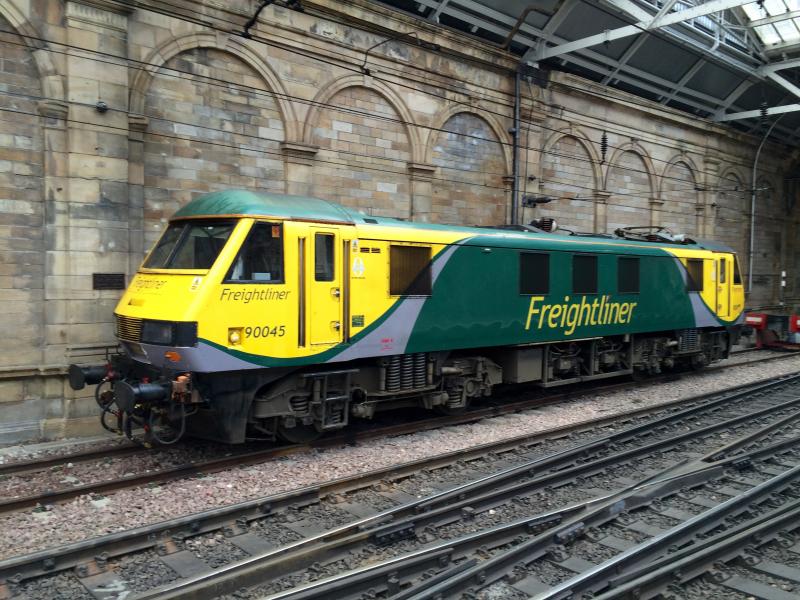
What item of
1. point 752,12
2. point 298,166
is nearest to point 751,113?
point 752,12

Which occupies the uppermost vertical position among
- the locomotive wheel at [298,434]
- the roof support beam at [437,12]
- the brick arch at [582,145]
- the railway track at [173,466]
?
the roof support beam at [437,12]

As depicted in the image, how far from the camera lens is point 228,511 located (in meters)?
5.98

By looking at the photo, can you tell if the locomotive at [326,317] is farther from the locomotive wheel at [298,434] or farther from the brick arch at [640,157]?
the brick arch at [640,157]

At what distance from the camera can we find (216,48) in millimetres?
11555

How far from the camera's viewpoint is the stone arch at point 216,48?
10625 mm

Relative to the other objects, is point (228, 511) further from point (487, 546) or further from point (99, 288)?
point (99, 288)

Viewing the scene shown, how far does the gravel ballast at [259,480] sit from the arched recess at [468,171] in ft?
20.2

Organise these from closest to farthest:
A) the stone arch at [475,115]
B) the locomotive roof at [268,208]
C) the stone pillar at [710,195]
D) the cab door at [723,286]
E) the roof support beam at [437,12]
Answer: the locomotive roof at [268,208], the roof support beam at [437,12], the stone arch at [475,115], the cab door at [723,286], the stone pillar at [710,195]

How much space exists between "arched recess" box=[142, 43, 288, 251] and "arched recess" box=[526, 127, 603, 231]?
868 cm

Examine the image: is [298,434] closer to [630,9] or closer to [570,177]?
[570,177]

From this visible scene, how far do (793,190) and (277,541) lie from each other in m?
33.2

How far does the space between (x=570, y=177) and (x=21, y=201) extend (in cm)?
1477

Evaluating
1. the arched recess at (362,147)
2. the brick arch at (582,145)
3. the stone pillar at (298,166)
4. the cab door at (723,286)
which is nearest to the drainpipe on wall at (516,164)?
the brick arch at (582,145)

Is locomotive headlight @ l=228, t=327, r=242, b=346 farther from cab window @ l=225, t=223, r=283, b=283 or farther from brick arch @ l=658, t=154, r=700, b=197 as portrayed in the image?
brick arch @ l=658, t=154, r=700, b=197
